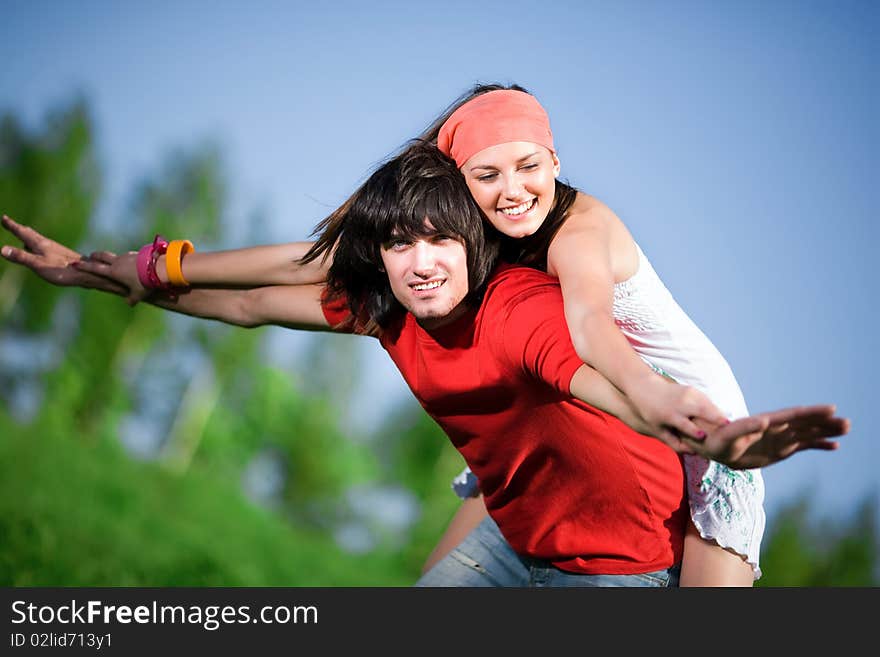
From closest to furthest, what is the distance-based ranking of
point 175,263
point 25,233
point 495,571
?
point 495,571 → point 175,263 → point 25,233

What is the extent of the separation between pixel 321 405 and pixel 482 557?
25.1m

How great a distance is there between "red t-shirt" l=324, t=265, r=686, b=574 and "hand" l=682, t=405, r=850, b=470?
0.78 m

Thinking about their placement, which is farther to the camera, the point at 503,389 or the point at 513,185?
the point at 513,185

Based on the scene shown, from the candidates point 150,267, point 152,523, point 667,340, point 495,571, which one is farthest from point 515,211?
point 152,523

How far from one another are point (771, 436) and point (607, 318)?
0.68 m

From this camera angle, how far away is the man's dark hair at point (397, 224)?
11.1ft

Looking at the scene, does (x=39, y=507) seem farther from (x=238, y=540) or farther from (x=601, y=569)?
(x=601, y=569)

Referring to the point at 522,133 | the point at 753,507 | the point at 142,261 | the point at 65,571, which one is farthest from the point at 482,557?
the point at 65,571

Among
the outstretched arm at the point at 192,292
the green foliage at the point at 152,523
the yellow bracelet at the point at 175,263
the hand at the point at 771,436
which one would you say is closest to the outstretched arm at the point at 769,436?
the hand at the point at 771,436

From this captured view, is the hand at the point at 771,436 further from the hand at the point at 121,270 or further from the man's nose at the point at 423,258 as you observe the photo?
the hand at the point at 121,270

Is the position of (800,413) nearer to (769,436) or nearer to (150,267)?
A: (769,436)

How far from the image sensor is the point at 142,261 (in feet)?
13.9

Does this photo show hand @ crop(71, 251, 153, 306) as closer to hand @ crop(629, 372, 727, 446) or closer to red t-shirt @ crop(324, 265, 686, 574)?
red t-shirt @ crop(324, 265, 686, 574)

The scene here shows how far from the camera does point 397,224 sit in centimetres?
339
